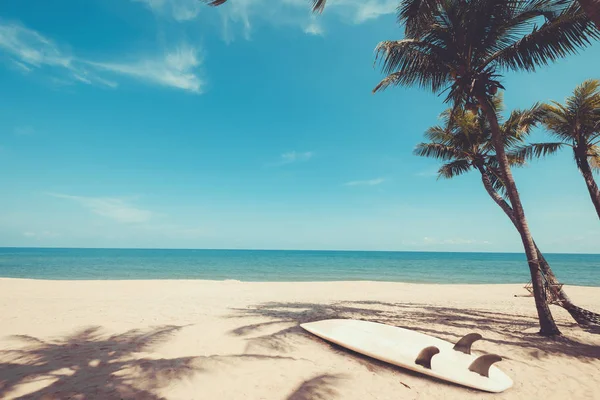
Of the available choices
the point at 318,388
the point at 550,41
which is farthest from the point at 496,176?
the point at 318,388

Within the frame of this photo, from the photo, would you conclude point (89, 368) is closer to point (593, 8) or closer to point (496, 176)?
point (593, 8)

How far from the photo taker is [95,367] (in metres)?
4.16

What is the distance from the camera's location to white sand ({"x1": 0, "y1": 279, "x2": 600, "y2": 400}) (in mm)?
3676

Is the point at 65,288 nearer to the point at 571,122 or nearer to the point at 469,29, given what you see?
the point at 469,29

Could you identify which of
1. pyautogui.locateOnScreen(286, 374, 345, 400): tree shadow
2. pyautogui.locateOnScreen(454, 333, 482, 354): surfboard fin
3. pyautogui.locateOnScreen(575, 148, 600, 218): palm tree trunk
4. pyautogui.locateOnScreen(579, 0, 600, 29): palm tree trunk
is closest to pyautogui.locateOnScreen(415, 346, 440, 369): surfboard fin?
pyautogui.locateOnScreen(454, 333, 482, 354): surfboard fin

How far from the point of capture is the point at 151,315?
766cm

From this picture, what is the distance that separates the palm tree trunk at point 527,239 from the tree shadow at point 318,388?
5.04m

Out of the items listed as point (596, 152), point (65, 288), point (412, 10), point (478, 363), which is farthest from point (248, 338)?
point (65, 288)

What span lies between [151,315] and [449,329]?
312 inches

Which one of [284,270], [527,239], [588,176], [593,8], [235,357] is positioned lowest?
[284,270]

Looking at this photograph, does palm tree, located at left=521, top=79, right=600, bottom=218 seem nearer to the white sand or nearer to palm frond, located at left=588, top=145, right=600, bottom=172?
palm frond, located at left=588, top=145, right=600, bottom=172

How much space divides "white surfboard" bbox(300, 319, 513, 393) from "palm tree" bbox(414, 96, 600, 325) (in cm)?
395

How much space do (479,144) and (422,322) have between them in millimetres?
→ 6055

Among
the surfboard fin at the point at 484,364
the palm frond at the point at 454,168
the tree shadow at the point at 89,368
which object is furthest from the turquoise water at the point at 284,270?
the surfboard fin at the point at 484,364
